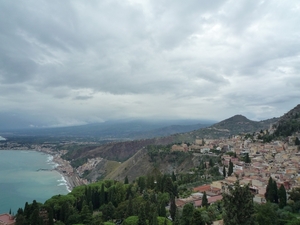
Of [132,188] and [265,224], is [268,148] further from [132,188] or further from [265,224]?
[265,224]

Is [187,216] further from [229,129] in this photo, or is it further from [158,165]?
[229,129]

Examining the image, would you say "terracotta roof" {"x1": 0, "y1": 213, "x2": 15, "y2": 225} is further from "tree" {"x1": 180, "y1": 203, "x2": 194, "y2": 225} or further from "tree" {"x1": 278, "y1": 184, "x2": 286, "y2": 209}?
"tree" {"x1": 278, "y1": 184, "x2": 286, "y2": 209}

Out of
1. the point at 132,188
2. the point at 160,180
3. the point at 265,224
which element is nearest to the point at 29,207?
the point at 132,188

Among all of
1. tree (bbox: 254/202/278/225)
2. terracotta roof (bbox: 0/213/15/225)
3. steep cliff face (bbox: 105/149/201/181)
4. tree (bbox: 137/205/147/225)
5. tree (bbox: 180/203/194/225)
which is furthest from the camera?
steep cliff face (bbox: 105/149/201/181)

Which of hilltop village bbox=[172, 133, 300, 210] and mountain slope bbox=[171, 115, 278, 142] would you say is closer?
hilltop village bbox=[172, 133, 300, 210]

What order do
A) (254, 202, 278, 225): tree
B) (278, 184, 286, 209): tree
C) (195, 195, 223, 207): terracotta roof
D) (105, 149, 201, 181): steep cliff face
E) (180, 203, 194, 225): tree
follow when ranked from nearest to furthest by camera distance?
(254, 202, 278, 225): tree
(180, 203, 194, 225): tree
(278, 184, 286, 209): tree
(195, 195, 223, 207): terracotta roof
(105, 149, 201, 181): steep cliff face

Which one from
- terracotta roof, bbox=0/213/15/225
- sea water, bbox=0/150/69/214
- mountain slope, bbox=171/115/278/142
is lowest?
sea water, bbox=0/150/69/214

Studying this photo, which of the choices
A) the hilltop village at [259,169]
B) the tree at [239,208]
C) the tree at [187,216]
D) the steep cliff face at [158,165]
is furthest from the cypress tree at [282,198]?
the steep cliff face at [158,165]

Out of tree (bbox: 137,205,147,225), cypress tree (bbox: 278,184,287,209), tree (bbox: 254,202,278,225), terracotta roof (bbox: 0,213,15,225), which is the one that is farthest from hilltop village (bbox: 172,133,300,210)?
terracotta roof (bbox: 0,213,15,225)

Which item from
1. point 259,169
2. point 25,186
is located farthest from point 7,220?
point 25,186

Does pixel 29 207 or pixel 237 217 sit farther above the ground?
pixel 237 217

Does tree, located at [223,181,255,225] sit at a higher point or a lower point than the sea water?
higher
